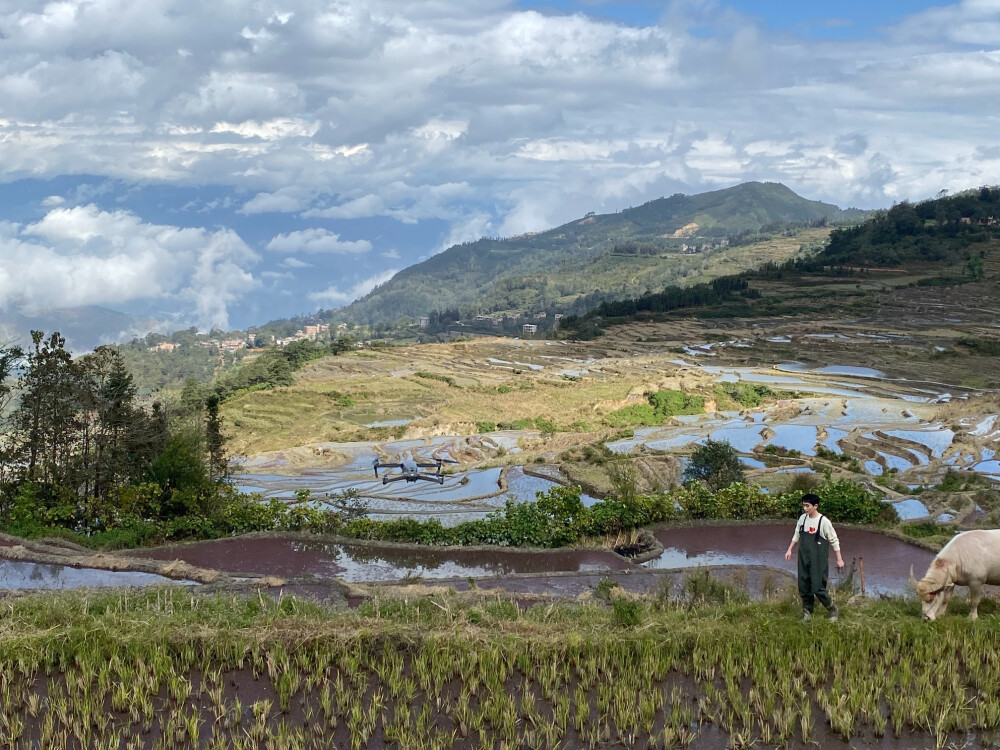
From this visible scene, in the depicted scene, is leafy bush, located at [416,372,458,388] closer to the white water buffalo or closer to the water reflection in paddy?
the water reflection in paddy

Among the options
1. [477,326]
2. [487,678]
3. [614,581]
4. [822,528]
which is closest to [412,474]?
[614,581]

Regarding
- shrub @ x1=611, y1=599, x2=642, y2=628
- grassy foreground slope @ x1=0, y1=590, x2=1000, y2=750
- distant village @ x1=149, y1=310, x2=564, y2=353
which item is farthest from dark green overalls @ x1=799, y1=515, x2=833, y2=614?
distant village @ x1=149, y1=310, x2=564, y2=353

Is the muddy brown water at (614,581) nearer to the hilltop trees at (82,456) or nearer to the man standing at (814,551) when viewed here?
the man standing at (814,551)

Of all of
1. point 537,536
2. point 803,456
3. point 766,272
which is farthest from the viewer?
point 766,272

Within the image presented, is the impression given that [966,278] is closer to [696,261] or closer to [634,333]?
[634,333]

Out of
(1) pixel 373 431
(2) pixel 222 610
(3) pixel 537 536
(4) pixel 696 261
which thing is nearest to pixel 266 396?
(1) pixel 373 431

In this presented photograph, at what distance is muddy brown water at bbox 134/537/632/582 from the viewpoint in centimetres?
1209

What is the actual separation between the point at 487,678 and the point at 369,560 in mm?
6577

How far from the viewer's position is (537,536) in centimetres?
1341

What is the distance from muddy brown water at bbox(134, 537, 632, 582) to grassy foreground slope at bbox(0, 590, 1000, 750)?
169 inches

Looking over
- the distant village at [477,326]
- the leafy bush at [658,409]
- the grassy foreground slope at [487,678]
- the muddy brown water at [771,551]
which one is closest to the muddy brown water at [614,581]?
the muddy brown water at [771,551]

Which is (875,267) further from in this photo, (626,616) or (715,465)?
(626,616)

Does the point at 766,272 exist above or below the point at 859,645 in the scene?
above

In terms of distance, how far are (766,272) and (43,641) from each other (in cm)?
8205
